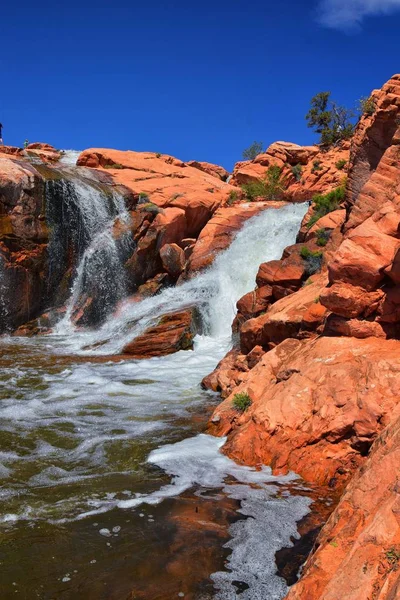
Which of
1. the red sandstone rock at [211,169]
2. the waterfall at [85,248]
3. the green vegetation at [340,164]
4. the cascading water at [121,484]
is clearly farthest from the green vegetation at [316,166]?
the cascading water at [121,484]

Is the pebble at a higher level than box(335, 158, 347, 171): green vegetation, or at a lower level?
lower

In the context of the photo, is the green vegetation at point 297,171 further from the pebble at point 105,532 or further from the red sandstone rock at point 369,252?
the pebble at point 105,532

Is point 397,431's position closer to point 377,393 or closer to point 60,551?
point 377,393

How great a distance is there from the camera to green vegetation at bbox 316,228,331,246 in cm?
1381

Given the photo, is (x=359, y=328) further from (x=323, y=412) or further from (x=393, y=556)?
(x=393, y=556)

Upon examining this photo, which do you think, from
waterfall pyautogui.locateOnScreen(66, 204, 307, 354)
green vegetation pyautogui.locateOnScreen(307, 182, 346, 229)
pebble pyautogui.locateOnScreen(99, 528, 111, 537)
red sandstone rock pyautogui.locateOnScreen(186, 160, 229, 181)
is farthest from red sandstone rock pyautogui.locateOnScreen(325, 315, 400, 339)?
red sandstone rock pyautogui.locateOnScreen(186, 160, 229, 181)

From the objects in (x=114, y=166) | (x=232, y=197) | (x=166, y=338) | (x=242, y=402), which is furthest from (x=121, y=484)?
(x=114, y=166)

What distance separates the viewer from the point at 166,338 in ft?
53.3

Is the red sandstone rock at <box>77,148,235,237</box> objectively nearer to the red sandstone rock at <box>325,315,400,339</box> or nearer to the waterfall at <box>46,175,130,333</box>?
the waterfall at <box>46,175,130,333</box>

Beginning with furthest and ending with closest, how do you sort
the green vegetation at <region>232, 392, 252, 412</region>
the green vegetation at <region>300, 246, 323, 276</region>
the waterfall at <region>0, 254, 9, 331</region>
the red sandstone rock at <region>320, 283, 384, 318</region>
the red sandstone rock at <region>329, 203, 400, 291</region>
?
the waterfall at <region>0, 254, 9, 331</region> < the green vegetation at <region>300, 246, 323, 276</region> < the green vegetation at <region>232, 392, 252, 412</region> < the red sandstone rock at <region>320, 283, 384, 318</region> < the red sandstone rock at <region>329, 203, 400, 291</region>

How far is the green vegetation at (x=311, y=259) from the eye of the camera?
1301 cm

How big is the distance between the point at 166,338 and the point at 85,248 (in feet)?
24.0

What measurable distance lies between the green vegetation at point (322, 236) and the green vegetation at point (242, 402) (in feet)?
21.3

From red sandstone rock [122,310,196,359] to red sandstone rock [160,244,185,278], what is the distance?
214 inches
